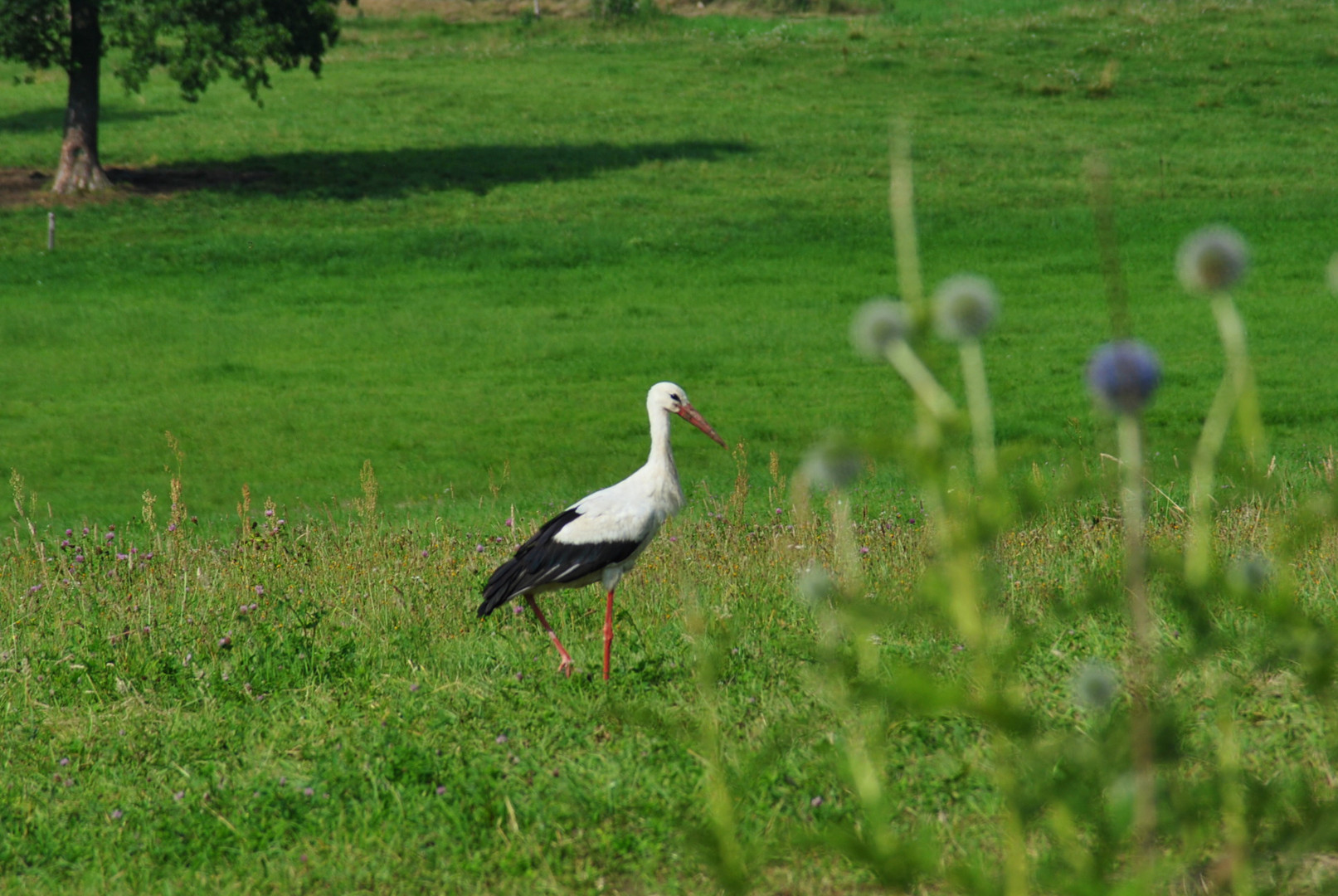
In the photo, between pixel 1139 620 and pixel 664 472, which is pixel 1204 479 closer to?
pixel 1139 620

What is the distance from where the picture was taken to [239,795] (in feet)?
18.9

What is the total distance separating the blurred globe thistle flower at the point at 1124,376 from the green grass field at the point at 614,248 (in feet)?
28.2

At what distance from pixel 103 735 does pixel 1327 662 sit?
19.0 feet

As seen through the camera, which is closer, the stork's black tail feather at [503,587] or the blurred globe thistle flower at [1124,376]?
the blurred globe thistle flower at [1124,376]

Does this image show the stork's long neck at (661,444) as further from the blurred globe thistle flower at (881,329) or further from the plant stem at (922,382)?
the plant stem at (922,382)

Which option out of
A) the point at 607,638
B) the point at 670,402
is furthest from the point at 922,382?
the point at 670,402

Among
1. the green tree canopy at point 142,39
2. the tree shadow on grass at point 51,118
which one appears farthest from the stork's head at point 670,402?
the tree shadow on grass at point 51,118

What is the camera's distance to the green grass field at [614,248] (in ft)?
58.8

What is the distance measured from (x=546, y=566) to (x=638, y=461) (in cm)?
905

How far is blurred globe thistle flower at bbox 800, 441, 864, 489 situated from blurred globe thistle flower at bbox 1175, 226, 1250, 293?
58 cm

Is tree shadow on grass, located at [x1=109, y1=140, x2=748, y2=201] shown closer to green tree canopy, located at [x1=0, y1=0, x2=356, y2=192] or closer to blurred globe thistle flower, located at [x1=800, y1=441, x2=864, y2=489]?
green tree canopy, located at [x1=0, y1=0, x2=356, y2=192]

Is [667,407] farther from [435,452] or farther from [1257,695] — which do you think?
[435,452]

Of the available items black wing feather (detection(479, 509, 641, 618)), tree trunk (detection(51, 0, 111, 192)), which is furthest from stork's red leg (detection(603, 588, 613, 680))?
tree trunk (detection(51, 0, 111, 192))

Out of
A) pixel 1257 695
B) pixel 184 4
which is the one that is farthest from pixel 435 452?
pixel 184 4
